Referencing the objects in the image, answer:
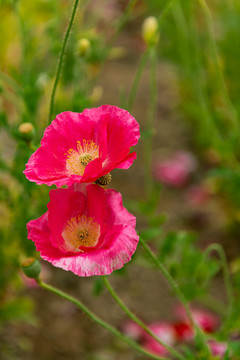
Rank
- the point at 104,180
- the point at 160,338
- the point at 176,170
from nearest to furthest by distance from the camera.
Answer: the point at 104,180 → the point at 160,338 → the point at 176,170

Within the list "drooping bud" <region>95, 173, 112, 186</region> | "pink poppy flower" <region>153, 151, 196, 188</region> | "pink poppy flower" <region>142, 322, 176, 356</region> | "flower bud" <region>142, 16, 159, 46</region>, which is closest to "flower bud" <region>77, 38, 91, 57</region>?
"flower bud" <region>142, 16, 159, 46</region>

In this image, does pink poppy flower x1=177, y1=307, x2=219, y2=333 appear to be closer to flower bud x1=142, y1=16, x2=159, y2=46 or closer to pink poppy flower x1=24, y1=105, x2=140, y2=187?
flower bud x1=142, y1=16, x2=159, y2=46

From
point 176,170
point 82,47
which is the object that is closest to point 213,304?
point 176,170

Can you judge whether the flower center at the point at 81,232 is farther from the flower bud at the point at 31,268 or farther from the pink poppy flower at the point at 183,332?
the pink poppy flower at the point at 183,332

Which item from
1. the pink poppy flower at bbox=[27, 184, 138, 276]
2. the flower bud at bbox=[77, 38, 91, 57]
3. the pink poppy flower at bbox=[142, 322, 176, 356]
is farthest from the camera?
the pink poppy flower at bbox=[142, 322, 176, 356]

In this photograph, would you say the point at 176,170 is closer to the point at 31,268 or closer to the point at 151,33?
the point at 151,33
